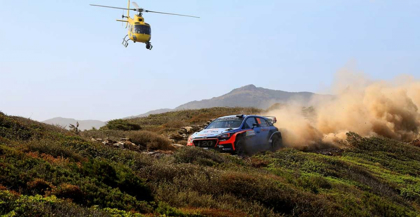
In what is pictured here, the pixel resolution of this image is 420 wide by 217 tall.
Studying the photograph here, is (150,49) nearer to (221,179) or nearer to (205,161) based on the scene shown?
(205,161)

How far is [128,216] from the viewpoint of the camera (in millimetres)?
5480

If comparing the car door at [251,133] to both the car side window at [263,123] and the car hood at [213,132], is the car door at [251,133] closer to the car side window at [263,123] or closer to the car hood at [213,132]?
the car side window at [263,123]

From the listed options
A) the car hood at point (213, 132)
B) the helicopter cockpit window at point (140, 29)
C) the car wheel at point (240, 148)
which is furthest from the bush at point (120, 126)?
the car wheel at point (240, 148)

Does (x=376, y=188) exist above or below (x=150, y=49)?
below

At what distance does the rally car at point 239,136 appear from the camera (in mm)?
14195

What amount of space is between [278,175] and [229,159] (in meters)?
1.94

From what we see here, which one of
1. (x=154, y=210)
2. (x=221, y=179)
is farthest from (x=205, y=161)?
(x=154, y=210)

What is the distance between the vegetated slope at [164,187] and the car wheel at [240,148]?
5.70ft

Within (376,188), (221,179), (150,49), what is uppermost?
(150,49)

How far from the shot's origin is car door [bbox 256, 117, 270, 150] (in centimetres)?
1568

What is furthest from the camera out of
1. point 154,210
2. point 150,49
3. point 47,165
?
point 150,49

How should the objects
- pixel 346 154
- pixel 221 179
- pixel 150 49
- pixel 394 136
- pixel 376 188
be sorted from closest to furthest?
pixel 221 179 → pixel 376 188 → pixel 346 154 → pixel 394 136 → pixel 150 49

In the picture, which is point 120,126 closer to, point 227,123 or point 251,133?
point 227,123

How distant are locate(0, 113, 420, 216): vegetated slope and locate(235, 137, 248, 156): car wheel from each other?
1.74m
